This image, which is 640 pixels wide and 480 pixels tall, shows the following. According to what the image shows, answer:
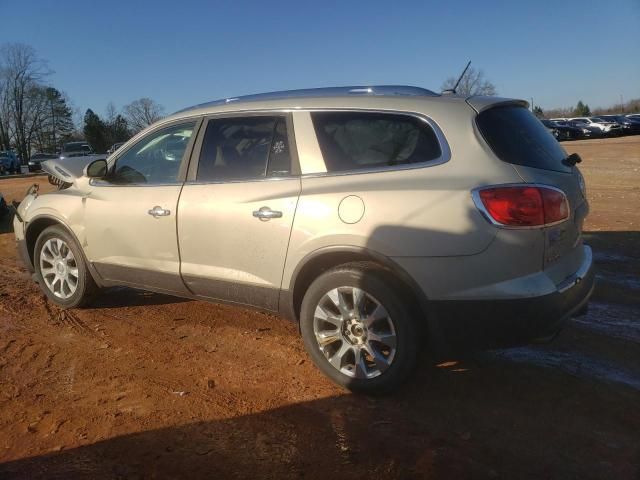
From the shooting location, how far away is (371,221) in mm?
3270

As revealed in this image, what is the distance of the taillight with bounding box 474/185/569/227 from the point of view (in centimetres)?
297

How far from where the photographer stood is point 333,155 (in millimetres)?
3580

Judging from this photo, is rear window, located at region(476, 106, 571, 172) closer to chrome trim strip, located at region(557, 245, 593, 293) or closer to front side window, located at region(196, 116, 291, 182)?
chrome trim strip, located at region(557, 245, 593, 293)

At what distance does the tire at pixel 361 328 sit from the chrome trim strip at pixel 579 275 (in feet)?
2.77

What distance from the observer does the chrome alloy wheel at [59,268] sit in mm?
5118

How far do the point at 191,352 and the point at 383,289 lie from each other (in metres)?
1.74

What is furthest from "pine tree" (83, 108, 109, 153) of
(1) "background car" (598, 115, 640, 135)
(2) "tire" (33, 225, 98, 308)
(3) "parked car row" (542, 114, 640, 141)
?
(2) "tire" (33, 225, 98, 308)

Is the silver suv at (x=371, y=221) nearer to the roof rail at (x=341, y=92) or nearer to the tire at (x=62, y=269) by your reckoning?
the roof rail at (x=341, y=92)

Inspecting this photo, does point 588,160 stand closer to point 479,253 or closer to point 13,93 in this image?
point 479,253

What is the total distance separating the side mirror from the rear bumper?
315 cm

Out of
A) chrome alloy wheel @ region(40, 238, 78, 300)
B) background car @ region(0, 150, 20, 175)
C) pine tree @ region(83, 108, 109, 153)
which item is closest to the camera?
chrome alloy wheel @ region(40, 238, 78, 300)

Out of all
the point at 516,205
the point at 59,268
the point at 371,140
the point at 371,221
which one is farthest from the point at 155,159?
the point at 516,205

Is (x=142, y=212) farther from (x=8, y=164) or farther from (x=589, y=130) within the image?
(x=589, y=130)

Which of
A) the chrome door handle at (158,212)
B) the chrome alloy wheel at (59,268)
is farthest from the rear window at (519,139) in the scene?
the chrome alloy wheel at (59,268)
